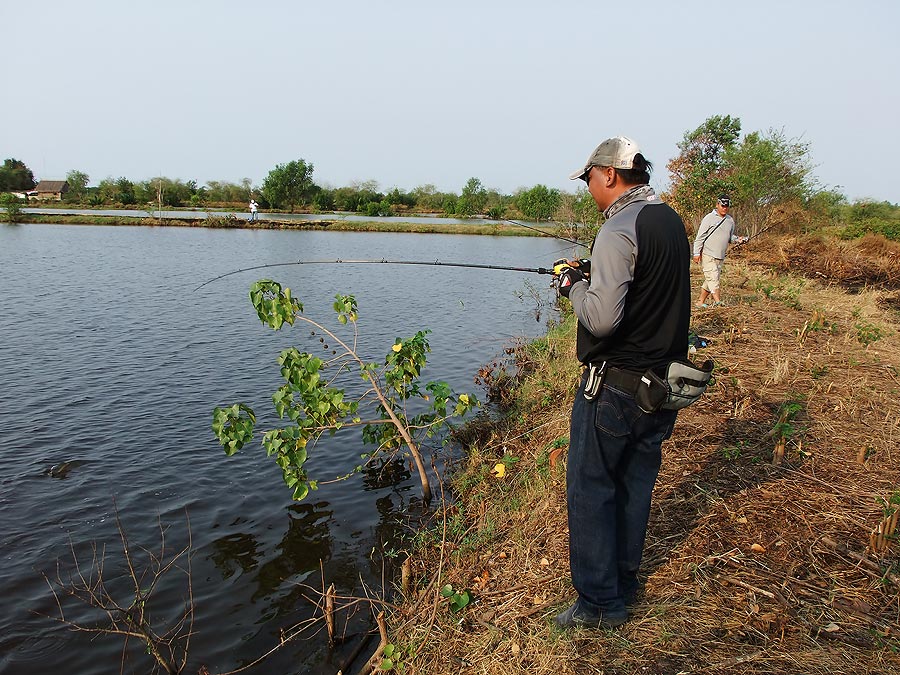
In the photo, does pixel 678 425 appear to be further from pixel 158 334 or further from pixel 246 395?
pixel 158 334

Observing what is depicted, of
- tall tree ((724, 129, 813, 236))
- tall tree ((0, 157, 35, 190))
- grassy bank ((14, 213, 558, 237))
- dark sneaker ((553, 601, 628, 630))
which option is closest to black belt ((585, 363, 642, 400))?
dark sneaker ((553, 601, 628, 630))

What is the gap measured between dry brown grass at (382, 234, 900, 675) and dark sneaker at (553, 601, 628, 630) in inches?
2.6

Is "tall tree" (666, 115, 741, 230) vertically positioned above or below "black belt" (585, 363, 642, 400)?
above

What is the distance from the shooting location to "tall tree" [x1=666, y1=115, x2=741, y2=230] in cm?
2130

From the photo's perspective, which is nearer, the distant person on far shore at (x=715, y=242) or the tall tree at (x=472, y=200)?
the distant person on far shore at (x=715, y=242)

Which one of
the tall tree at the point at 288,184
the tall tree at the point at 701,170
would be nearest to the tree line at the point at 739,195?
the tall tree at the point at 701,170

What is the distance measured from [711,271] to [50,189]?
102 m

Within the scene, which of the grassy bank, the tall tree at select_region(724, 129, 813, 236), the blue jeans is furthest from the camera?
the grassy bank

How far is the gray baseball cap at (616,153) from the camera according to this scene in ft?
9.25

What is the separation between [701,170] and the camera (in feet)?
73.5

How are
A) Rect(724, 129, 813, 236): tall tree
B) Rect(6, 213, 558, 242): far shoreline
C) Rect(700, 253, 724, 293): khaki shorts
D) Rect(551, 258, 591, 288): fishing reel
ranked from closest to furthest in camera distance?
Rect(551, 258, 591, 288): fishing reel → Rect(700, 253, 724, 293): khaki shorts → Rect(724, 129, 813, 236): tall tree → Rect(6, 213, 558, 242): far shoreline

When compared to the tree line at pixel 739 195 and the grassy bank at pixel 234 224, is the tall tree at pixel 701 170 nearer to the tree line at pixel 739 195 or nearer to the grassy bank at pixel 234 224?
the tree line at pixel 739 195

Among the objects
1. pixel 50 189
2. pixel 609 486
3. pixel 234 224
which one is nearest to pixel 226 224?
pixel 234 224

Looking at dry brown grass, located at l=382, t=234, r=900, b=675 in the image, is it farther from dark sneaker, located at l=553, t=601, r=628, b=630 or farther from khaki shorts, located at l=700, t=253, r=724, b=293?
khaki shorts, located at l=700, t=253, r=724, b=293
